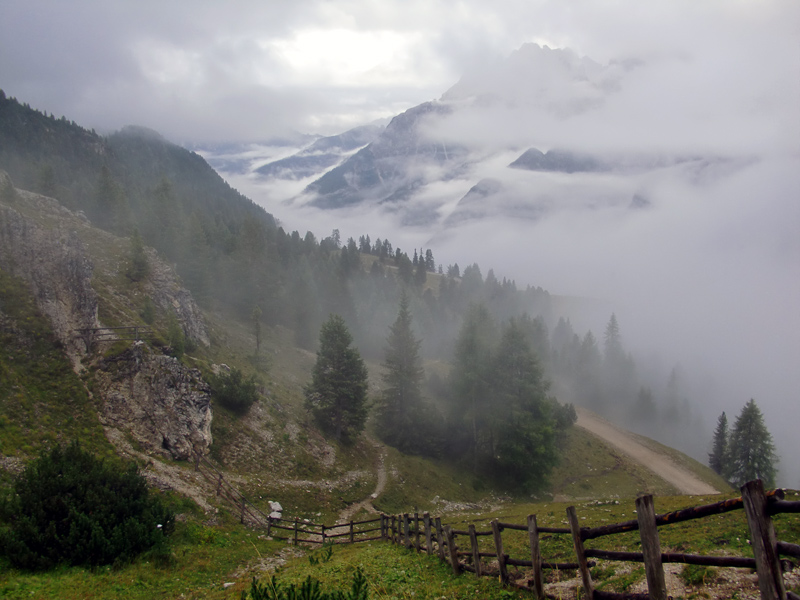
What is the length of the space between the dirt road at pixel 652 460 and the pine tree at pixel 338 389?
1451 inches

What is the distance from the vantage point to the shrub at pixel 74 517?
14578 mm

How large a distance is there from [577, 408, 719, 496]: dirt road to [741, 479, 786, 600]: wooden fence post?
50.3 metres

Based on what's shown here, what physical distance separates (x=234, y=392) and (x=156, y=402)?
8850 mm

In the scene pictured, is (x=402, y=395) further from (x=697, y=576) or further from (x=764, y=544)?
(x=764, y=544)

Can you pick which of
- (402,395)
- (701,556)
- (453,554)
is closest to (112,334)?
(402,395)

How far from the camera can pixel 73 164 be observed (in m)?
131

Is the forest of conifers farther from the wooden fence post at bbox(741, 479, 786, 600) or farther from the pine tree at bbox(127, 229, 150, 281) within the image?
the wooden fence post at bbox(741, 479, 786, 600)

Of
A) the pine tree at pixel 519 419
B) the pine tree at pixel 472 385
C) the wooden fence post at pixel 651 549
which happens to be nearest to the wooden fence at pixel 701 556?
the wooden fence post at pixel 651 549

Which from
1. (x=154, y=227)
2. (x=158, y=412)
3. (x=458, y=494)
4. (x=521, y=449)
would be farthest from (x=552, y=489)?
(x=154, y=227)

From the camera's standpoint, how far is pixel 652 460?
201 feet

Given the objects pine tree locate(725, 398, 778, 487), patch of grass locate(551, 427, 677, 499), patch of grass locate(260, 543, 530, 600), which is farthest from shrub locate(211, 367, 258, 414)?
pine tree locate(725, 398, 778, 487)

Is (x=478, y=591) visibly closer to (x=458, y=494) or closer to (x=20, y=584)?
(x=20, y=584)

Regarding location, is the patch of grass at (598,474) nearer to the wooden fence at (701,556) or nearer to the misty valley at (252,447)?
the misty valley at (252,447)

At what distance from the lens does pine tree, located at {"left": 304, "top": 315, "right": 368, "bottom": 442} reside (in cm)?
4575
